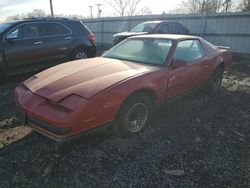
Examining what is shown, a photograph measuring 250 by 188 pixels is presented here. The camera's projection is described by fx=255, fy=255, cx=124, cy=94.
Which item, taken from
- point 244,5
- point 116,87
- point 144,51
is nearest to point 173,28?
point 144,51

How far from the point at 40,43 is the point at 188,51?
433 cm

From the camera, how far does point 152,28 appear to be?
39.7 feet

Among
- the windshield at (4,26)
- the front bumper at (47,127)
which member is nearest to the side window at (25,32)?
the windshield at (4,26)

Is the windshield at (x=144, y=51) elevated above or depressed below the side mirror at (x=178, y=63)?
above

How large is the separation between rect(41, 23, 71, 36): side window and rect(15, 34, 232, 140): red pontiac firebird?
132 inches

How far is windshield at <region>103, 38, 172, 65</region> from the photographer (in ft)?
14.6

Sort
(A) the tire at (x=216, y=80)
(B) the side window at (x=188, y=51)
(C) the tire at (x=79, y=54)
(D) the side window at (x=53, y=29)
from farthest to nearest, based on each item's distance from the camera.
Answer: (C) the tire at (x=79, y=54)
(D) the side window at (x=53, y=29)
(A) the tire at (x=216, y=80)
(B) the side window at (x=188, y=51)

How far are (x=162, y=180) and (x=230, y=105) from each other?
125 inches

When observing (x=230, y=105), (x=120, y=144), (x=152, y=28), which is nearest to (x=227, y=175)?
(x=120, y=144)

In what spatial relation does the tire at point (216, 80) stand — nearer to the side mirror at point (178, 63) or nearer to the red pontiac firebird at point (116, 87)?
the red pontiac firebird at point (116, 87)

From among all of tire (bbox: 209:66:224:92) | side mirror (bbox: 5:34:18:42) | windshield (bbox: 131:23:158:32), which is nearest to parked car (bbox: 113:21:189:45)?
windshield (bbox: 131:23:158:32)

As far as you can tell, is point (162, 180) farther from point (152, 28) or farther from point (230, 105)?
point (152, 28)

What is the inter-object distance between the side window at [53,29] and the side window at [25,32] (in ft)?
0.71

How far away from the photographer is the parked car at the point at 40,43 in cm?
665
